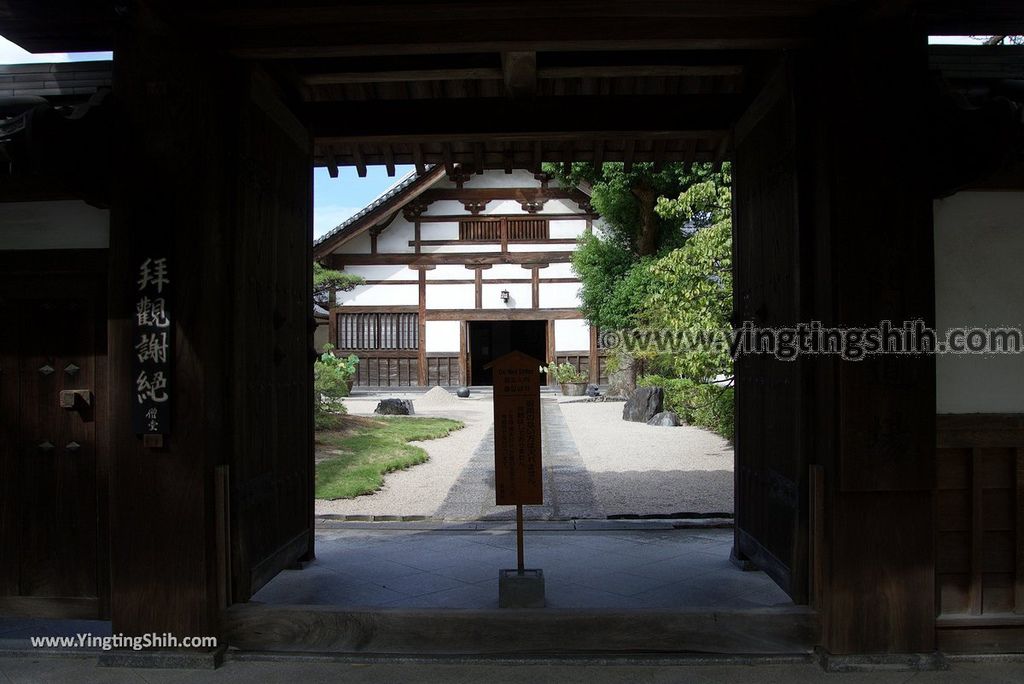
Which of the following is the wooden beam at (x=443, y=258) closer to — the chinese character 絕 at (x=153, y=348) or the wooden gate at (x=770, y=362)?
the wooden gate at (x=770, y=362)

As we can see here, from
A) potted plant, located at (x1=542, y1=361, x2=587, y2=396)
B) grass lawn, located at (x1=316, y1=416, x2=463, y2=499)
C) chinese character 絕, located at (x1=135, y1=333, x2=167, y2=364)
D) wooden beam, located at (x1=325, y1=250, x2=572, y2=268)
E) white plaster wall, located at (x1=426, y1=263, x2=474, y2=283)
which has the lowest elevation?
grass lawn, located at (x1=316, y1=416, x2=463, y2=499)

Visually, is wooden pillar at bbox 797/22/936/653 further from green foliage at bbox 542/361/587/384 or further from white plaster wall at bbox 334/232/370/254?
white plaster wall at bbox 334/232/370/254

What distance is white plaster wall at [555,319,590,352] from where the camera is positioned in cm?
2391

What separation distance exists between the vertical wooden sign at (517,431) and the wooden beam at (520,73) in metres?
1.84

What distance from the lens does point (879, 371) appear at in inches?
134

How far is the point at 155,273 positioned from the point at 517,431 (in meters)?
2.23

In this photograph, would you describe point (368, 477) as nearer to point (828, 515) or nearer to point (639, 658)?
point (639, 658)

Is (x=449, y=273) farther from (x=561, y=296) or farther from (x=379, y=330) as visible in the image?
(x=561, y=296)

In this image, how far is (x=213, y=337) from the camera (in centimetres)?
358

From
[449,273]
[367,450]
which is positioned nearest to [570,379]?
[449,273]

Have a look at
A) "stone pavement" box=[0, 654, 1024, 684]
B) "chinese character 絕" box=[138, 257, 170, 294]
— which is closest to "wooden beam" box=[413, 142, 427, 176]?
"chinese character 絕" box=[138, 257, 170, 294]

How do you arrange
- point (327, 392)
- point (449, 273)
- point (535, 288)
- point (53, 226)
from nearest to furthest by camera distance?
point (53, 226)
point (327, 392)
point (535, 288)
point (449, 273)

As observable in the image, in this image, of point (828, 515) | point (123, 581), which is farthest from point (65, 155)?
point (828, 515)

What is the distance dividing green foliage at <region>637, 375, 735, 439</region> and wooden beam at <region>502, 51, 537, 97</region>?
24.6ft
